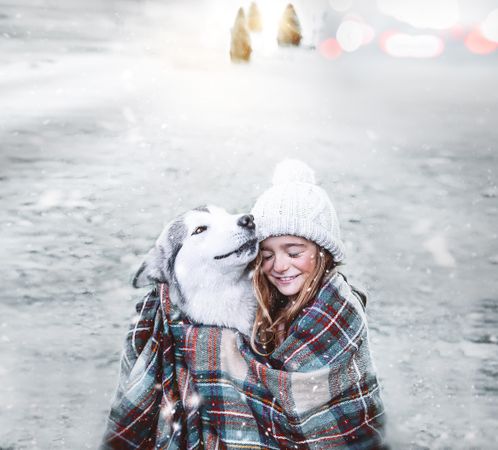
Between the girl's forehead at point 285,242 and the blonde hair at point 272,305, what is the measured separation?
0.05 metres

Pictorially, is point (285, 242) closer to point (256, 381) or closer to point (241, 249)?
point (241, 249)

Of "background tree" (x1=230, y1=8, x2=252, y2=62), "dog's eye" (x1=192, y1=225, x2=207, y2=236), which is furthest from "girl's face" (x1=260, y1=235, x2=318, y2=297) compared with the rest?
"background tree" (x1=230, y1=8, x2=252, y2=62)

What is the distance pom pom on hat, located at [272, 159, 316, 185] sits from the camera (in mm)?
2352

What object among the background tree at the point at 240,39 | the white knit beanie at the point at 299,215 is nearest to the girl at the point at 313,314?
the white knit beanie at the point at 299,215

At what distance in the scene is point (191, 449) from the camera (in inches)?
79.0

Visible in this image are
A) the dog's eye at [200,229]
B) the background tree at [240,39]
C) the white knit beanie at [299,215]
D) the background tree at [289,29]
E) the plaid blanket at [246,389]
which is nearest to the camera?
the plaid blanket at [246,389]

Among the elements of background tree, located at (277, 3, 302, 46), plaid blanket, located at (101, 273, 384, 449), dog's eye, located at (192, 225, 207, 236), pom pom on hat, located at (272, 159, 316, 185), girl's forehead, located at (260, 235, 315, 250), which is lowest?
background tree, located at (277, 3, 302, 46)

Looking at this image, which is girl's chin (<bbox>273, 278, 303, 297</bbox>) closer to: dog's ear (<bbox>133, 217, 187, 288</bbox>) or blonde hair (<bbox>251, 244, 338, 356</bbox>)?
blonde hair (<bbox>251, 244, 338, 356</bbox>)

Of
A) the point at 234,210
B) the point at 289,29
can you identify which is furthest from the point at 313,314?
the point at 289,29

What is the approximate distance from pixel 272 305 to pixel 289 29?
17809mm

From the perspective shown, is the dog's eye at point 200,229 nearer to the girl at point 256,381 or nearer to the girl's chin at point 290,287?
the girl at point 256,381

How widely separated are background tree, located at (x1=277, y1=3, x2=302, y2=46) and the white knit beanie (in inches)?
686

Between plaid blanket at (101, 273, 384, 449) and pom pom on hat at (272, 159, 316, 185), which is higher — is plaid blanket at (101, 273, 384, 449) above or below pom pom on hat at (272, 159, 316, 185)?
below

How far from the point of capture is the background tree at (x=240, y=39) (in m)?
16.7
